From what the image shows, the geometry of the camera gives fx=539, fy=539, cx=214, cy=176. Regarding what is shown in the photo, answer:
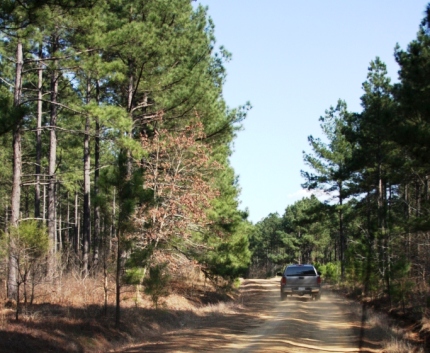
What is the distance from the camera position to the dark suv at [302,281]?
94.3 ft

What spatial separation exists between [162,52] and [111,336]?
11.4m

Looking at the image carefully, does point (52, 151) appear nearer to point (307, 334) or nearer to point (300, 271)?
point (307, 334)

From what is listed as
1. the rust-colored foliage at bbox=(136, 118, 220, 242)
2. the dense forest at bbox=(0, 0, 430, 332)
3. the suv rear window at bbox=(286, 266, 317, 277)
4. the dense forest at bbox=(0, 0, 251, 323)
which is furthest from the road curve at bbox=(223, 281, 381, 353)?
the rust-colored foliage at bbox=(136, 118, 220, 242)

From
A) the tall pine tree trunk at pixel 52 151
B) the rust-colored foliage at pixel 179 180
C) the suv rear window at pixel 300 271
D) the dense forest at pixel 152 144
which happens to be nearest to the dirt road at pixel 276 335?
the dense forest at pixel 152 144

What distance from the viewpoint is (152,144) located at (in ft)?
78.8

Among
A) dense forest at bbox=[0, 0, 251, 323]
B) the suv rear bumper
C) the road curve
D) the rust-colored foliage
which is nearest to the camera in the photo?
the road curve

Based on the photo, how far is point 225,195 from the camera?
3023 cm

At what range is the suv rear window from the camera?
1135 inches

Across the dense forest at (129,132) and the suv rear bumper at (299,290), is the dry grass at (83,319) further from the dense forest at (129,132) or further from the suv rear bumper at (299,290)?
the suv rear bumper at (299,290)

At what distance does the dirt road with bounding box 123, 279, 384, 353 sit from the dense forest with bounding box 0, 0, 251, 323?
2821 millimetres

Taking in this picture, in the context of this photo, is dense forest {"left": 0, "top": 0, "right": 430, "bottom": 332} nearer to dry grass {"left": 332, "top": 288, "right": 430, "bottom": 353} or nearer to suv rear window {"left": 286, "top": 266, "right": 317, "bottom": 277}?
dry grass {"left": 332, "top": 288, "right": 430, "bottom": 353}

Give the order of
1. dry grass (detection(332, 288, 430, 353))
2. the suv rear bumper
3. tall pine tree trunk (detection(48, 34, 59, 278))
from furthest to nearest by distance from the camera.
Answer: the suv rear bumper < tall pine tree trunk (detection(48, 34, 59, 278)) < dry grass (detection(332, 288, 430, 353))

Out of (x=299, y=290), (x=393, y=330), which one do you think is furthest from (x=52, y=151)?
(x=393, y=330)

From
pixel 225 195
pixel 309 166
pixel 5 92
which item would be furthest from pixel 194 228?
pixel 309 166
